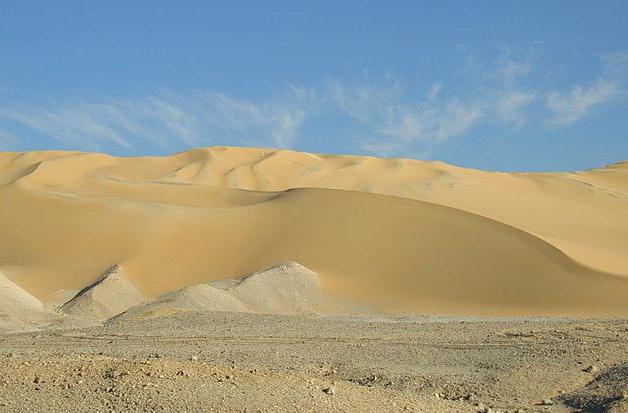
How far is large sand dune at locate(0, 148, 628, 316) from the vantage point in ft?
110

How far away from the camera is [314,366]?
52.1 ft

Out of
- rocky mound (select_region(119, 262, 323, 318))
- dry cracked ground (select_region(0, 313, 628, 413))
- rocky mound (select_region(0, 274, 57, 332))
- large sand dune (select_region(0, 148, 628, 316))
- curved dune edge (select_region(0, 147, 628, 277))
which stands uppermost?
curved dune edge (select_region(0, 147, 628, 277))

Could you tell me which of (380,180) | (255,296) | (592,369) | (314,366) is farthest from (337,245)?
(380,180)

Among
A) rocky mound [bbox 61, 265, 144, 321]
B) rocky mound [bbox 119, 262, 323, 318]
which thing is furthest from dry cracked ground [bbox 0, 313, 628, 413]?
rocky mound [bbox 61, 265, 144, 321]

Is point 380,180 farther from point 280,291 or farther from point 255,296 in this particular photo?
point 255,296

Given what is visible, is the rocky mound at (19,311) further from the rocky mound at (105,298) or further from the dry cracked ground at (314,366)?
the dry cracked ground at (314,366)

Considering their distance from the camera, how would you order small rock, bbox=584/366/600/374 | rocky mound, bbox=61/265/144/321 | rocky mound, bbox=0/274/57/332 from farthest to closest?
rocky mound, bbox=61/265/144/321
rocky mound, bbox=0/274/57/332
small rock, bbox=584/366/600/374

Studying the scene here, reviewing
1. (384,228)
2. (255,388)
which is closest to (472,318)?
(384,228)

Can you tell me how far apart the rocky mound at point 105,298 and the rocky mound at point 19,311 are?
114 cm

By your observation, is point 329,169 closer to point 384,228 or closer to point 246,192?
point 246,192

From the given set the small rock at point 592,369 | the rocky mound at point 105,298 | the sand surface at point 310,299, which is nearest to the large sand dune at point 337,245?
the sand surface at point 310,299

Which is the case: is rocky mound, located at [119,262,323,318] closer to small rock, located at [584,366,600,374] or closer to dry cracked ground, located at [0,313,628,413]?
dry cracked ground, located at [0,313,628,413]

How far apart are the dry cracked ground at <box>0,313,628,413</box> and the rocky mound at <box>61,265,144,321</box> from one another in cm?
588

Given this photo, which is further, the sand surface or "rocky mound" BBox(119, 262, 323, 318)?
"rocky mound" BBox(119, 262, 323, 318)
